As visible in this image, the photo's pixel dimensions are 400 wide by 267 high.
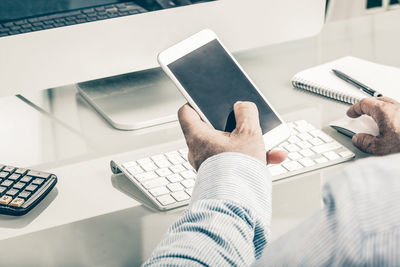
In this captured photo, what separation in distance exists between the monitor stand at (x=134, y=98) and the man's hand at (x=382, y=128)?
0.93ft

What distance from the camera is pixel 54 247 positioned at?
25.0 inches

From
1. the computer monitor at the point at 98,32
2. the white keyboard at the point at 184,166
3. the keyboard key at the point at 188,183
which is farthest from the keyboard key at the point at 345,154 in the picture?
the computer monitor at the point at 98,32

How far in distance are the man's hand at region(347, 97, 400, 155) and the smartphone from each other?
110 millimetres

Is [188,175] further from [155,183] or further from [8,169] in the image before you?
[8,169]

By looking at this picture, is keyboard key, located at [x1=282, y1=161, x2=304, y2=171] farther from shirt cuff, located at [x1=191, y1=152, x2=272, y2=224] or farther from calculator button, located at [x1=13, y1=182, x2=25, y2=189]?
calculator button, located at [x1=13, y1=182, x2=25, y2=189]

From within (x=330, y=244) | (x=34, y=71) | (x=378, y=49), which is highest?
(x=330, y=244)

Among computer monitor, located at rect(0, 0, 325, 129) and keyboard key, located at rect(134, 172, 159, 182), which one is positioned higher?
computer monitor, located at rect(0, 0, 325, 129)

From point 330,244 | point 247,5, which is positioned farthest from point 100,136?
point 330,244

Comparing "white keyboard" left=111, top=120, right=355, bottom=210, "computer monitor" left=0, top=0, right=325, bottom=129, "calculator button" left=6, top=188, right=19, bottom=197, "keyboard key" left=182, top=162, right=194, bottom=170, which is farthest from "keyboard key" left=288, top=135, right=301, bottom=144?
"calculator button" left=6, top=188, right=19, bottom=197

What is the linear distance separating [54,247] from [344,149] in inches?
15.6

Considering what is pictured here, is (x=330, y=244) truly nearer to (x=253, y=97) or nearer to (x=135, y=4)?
(x=253, y=97)

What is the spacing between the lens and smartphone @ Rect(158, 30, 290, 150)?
738 mm

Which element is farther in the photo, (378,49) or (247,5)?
(378,49)

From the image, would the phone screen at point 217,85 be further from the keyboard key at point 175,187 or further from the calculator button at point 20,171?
the calculator button at point 20,171
